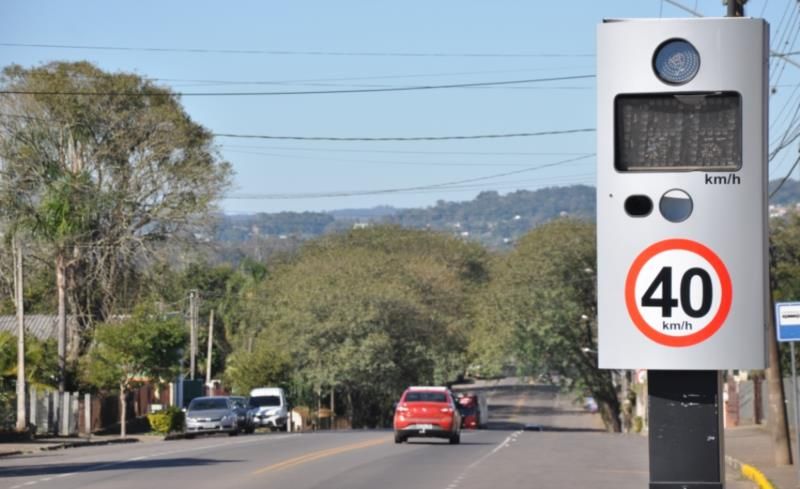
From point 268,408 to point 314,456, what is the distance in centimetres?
2618

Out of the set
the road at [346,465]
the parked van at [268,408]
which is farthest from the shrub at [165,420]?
the road at [346,465]

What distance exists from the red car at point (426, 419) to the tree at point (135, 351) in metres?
12.3

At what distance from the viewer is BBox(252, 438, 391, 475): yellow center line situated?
80.2ft

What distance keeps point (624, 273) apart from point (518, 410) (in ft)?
324

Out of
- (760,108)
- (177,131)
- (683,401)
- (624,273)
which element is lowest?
(683,401)

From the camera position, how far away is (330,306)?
2842 inches

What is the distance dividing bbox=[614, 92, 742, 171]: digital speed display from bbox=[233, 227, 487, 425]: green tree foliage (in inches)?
2532

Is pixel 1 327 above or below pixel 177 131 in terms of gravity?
below

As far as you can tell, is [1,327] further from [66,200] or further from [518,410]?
[518,410]

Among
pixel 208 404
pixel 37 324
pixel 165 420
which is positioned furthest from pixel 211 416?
pixel 37 324

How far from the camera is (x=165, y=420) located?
47.2m

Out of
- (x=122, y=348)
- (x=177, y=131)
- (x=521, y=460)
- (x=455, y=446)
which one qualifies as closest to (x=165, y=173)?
(x=177, y=131)

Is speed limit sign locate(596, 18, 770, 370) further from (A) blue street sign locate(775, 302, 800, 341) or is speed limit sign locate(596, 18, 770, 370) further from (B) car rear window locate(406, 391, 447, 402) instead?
(B) car rear window locate(406, 391, 447, 402)

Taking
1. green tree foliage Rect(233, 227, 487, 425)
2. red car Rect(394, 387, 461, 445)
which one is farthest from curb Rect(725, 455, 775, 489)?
green tree foliage Rect(233, 227, 487, 425)
